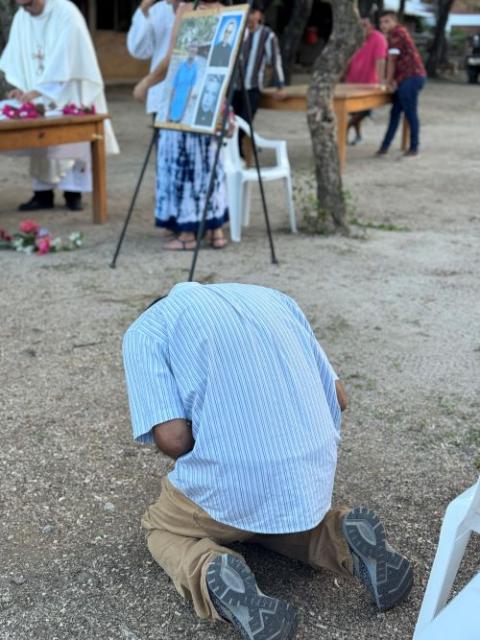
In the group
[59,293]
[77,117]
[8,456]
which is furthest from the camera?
[77,117]

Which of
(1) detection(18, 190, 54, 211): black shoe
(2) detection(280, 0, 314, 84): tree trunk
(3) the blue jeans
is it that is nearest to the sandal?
(1) detection(18, 190, 54, 211): black shoe

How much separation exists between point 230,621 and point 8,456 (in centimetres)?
136

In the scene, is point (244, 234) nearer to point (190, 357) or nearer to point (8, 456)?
point (8, 456)

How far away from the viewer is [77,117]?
6.50 meters

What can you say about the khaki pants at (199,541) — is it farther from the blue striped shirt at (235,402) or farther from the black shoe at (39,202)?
the black shoe at (39,202)

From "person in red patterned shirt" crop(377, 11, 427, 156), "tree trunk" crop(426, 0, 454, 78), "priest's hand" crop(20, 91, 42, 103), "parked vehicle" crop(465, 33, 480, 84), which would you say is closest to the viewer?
"priest's hand" crop(20, 91, 42, 103)

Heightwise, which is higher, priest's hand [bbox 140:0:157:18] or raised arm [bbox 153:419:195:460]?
priest's hand [bbox 140:0:157:18]

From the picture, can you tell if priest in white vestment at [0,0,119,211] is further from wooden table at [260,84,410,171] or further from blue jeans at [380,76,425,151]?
blue jeans at [380,76,425,151]

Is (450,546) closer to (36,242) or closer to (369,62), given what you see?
(36,242)

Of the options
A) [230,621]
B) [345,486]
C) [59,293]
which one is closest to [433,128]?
[59,293]

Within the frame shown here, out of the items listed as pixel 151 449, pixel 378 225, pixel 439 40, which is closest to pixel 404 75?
pixel 378 225

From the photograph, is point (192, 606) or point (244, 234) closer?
point (192, 606)

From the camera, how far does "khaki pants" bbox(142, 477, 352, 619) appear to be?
2260mm

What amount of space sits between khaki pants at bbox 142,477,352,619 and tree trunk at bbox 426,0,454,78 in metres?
26.1
